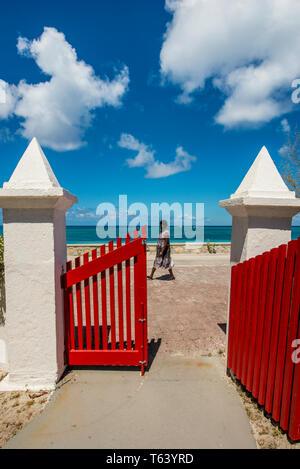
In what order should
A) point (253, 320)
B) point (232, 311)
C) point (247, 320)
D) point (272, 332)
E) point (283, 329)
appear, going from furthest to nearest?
point (232, 311) < point (247, 320) < point (253, 320) < point (272, 332) < point (283, 329)

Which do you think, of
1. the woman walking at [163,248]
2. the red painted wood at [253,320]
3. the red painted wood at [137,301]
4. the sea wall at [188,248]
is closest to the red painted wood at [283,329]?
the red painted wood at [253,320]

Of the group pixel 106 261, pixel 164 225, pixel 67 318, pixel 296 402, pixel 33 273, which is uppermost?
pixel 164 225

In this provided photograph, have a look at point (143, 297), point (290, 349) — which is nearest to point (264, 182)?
point (290, 349)

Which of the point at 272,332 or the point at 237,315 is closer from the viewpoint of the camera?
the point at 272,332

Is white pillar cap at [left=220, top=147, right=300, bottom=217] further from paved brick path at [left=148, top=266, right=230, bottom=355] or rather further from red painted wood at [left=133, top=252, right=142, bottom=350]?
paved brick path at [left=148, top=266, right=230, bottom=355]

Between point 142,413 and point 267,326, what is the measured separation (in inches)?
60.0

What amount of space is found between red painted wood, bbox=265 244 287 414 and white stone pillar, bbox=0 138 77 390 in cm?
230

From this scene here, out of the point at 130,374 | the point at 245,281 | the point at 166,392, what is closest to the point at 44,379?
the point at 130,374

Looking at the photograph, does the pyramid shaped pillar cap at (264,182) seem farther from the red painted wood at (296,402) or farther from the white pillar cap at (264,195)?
the red painted wood at (296,402)

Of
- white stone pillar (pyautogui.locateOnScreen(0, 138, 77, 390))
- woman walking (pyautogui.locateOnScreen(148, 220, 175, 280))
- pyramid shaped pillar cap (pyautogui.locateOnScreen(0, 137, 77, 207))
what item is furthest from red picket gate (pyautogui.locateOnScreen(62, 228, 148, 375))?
woman walking (pyautogui.locateOnScreen(148, 220, 175, 280))

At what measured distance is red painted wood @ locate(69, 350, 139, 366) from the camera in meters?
2.94

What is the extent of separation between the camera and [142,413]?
91.3 inches

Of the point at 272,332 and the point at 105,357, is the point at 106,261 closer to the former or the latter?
the point at 105,357

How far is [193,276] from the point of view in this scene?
28.3 ft
